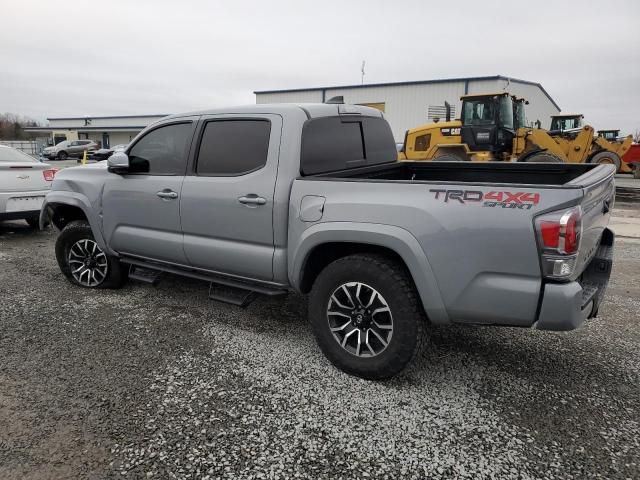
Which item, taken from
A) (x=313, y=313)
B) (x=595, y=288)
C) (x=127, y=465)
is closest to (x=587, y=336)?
(x=595, y=288)

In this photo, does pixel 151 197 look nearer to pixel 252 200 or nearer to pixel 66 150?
pixel 252 200

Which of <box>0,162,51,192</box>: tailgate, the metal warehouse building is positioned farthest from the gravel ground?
the metal warehouse building

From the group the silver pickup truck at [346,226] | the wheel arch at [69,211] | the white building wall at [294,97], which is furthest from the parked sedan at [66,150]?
the silver pickup truck at [346,226]

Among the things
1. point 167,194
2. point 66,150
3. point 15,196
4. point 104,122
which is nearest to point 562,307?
point 167,194

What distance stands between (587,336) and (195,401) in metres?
3.21

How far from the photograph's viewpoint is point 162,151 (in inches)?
164

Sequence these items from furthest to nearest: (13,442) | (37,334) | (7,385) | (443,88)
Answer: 1. (443,88)
2. (37,334)
3. (7,385)
4. (13,442)

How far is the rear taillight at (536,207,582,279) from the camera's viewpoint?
7.74 ft

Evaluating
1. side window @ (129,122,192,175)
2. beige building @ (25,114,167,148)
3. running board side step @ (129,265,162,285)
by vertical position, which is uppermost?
beige building @ (25,114,167,148)

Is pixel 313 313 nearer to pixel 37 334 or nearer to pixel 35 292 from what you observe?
pixel 37 334

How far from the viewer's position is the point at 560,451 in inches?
95.7

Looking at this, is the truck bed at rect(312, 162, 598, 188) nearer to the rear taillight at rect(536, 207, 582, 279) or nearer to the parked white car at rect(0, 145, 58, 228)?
the rear taillight at rect(536, 207, 582, 279)

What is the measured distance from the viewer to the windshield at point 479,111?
488 inches

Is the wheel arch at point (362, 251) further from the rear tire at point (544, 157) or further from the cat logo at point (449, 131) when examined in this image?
the rear tire at point (544, 157)
